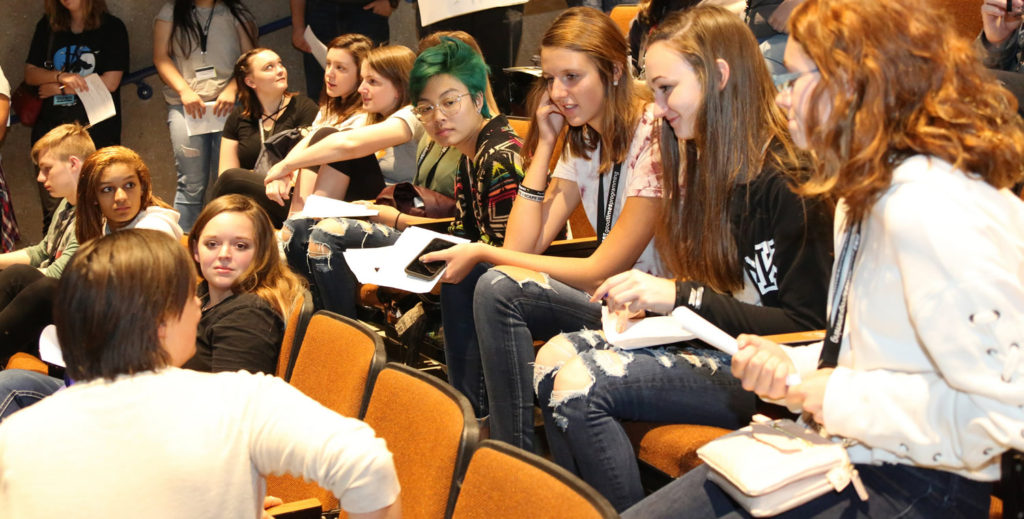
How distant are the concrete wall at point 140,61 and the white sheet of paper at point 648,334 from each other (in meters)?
4.31

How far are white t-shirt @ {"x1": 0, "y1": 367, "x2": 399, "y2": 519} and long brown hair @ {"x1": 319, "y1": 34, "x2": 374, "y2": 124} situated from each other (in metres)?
3.03

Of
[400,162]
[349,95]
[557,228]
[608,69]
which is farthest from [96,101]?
[608,69]

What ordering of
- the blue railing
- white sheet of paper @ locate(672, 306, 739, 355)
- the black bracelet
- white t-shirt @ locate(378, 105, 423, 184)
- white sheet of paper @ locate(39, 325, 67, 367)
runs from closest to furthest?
white sheet of paper @ locate(672, 306, 739, 355) → the black bracelet → white sheet of paper @ locate(39, 325, 67, 367) → white t-shirt @ locate(378, 105, 423, 184) → the blue railing

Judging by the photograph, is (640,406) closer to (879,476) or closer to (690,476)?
(690,476)

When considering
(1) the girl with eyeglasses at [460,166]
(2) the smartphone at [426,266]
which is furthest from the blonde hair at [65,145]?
(2) the smartphone at [426,266]

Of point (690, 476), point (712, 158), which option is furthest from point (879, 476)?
point (712, 158)

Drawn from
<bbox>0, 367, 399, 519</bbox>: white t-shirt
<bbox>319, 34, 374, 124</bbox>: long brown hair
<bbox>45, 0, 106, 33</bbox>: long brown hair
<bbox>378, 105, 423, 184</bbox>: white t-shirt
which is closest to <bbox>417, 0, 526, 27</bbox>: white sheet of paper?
<bbox>319, 34, 374, 124</bbox>: long brown hair

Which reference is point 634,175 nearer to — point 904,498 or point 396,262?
point 396,262

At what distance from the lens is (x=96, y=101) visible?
5094 millimetres

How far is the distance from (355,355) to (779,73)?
6.32 feet

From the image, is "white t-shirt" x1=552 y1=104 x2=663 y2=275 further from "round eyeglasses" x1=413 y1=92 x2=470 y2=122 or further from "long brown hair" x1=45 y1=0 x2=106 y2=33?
"long brown hair" x1=45 y1=0 x2=106 y2=33

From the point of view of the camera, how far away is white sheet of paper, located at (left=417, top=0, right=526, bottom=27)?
13.0 feet

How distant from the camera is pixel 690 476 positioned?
1649 mm

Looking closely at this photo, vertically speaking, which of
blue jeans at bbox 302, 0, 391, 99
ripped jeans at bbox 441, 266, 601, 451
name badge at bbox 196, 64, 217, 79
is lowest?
ripped jeans at bbox 441, 266, 601, 451
